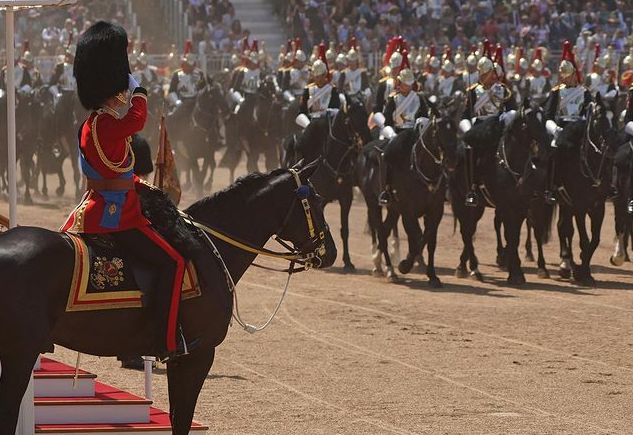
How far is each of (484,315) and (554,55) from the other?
21794 mm

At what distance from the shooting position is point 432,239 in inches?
719

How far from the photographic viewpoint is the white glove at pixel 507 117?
18734 mm

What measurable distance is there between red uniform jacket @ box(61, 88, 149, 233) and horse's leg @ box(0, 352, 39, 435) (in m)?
0.78

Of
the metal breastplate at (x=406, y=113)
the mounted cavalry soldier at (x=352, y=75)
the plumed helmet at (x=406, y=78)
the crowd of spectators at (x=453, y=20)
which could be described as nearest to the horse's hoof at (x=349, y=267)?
the metal breastplate at (x=406, y=113)

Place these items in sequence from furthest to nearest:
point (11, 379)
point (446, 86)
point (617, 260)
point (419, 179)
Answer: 1. point (446, 86)
2. point (617, 260)
3. point (419, 179)
4. point (11, 379)

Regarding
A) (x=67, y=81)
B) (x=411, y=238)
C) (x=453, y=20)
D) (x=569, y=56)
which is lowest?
(x=411, y=238)

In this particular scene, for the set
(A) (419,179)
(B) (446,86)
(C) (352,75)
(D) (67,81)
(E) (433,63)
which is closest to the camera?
(A) (419,179)

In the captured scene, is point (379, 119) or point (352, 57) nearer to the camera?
point (379, 119)

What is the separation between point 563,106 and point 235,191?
1126 centimetres

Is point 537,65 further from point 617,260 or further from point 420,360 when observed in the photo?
point 420,360

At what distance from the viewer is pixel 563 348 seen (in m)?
13.8

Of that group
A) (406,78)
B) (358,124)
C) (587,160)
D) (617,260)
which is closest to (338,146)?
(358,124)

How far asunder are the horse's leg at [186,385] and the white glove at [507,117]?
34.8 ft

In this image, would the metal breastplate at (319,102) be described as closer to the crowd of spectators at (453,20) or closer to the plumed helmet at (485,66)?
the plumed helmet at (485,66)
